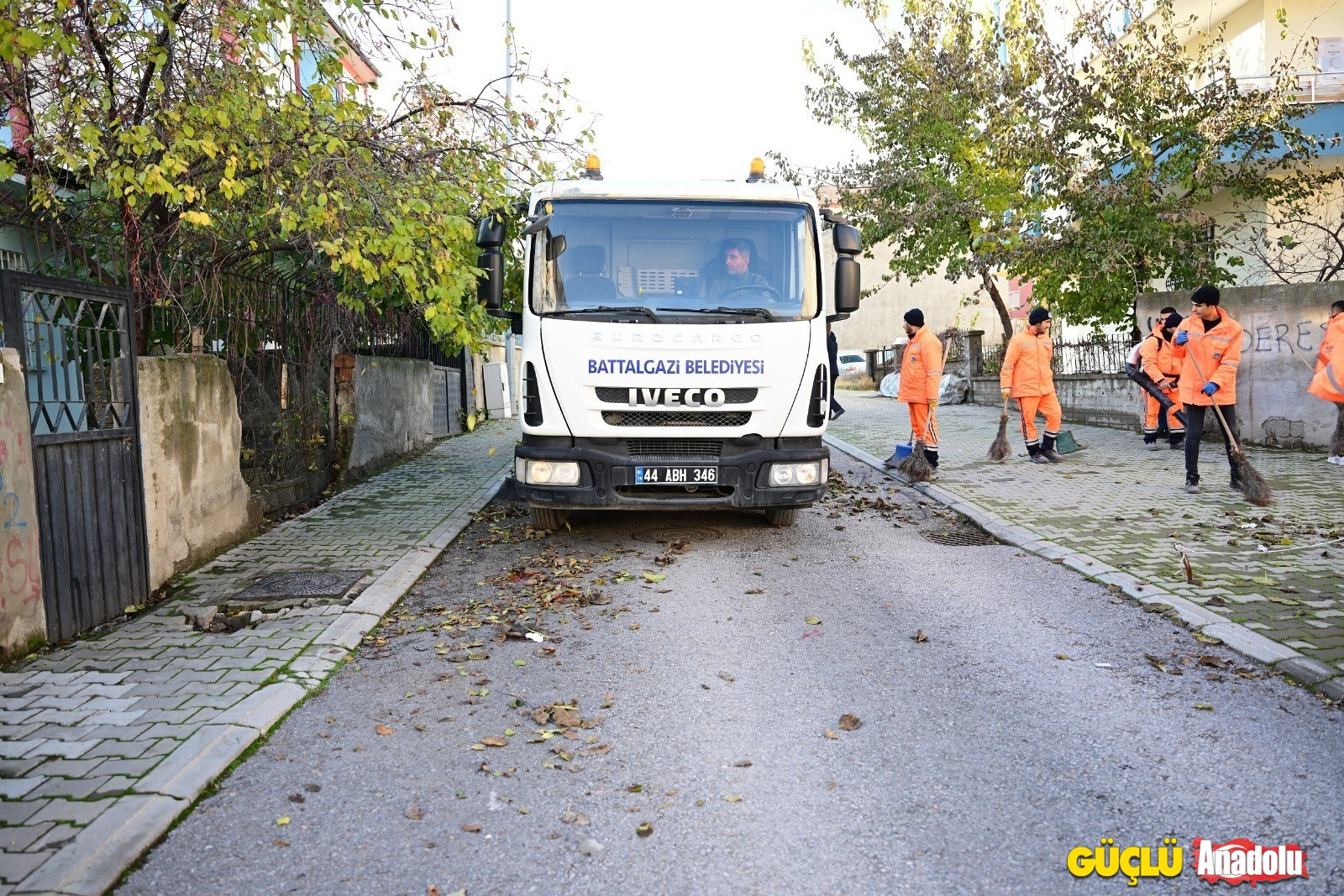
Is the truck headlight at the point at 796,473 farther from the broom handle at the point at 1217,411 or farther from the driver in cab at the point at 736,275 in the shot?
the broom handle at the point at 1217,411

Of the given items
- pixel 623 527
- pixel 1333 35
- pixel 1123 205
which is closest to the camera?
pixel 623 527

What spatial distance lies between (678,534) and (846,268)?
2.54m

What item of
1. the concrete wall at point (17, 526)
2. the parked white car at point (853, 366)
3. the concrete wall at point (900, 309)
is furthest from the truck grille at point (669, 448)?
the concrete wall at point (900, 309)

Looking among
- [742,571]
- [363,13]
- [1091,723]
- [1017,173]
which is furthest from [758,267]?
[1017,173]

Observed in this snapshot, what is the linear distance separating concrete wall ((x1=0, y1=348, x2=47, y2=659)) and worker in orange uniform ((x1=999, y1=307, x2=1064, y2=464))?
398 inches

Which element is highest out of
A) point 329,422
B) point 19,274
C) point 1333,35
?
point 1333,35

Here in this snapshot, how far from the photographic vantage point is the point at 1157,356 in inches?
526

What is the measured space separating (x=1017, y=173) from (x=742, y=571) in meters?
12.6

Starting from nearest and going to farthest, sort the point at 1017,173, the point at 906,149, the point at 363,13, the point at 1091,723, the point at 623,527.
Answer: the point at 1091,723 < the point at 363,13 < the point at 623,527 < the point at 1017,173 < the point at 906,149

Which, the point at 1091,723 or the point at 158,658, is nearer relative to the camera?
the point at 1091,723

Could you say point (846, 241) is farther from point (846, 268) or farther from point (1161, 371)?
point (1161, 371)

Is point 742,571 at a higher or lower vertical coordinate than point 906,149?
lower

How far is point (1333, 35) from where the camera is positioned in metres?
19.5

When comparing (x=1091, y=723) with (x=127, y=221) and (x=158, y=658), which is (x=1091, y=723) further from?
(x=127, y=221)
